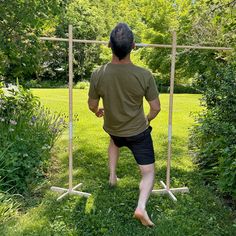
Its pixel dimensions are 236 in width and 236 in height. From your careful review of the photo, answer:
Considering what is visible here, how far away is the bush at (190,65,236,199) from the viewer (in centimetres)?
364

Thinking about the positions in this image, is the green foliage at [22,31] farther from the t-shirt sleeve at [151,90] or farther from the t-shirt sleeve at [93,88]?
the t-shirt sleeve at [151,90]

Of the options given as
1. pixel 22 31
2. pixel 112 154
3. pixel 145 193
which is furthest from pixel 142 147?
pixel 22 31

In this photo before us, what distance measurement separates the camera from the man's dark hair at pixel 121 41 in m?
3.21

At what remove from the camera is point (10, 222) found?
10.6ft

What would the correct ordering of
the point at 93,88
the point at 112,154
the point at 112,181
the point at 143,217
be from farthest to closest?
the point at 112,181 → the point at 112,154 → the point at 93,88 → the point at 143,217

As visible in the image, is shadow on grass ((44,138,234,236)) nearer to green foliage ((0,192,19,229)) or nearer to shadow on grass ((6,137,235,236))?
shadow on grass ((6,137,235,236))

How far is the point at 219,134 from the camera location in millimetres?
4402

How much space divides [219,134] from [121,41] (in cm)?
192

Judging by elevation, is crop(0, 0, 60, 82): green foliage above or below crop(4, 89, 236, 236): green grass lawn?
above

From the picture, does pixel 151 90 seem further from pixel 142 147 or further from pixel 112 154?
pixel 112 154

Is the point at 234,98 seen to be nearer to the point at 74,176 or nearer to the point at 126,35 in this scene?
the point at 126,35

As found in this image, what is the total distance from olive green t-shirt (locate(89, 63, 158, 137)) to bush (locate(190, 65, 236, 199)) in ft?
3.18

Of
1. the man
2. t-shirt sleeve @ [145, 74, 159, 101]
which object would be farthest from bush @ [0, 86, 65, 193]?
t-shirt sleeve @ [145, 74, 159, 101]

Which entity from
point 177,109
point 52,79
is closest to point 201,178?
point 177,109
